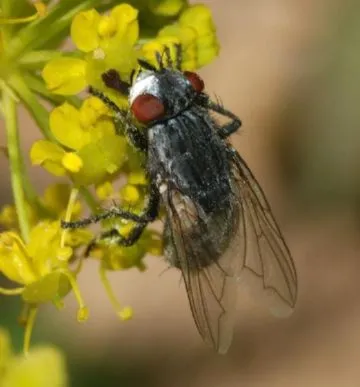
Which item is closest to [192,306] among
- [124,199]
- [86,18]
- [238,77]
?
[124,199]

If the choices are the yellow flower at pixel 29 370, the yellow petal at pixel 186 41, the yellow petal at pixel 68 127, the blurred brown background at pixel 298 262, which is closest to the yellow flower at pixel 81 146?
the yellow petal at pixel 68 127

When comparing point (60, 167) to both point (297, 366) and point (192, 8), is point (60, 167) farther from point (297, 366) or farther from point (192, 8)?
point (297, 366)

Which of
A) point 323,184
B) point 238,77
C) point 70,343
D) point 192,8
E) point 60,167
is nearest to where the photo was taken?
point 60,167

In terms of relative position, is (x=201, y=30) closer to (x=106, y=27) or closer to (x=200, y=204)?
(x=106, y=27)

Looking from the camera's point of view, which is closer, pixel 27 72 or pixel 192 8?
pixel 27 72

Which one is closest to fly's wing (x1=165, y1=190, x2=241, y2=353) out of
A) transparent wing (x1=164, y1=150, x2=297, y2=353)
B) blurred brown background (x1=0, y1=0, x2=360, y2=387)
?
transparent wing (x1=164, y1=150, x2=297, y2=353)

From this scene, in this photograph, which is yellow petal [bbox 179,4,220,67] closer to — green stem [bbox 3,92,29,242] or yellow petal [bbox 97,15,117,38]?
yellow petal [bbox 97,15,117,38]

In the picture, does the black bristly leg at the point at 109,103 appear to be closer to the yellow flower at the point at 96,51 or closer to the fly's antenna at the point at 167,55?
the yellow flower at the point at 96,51
